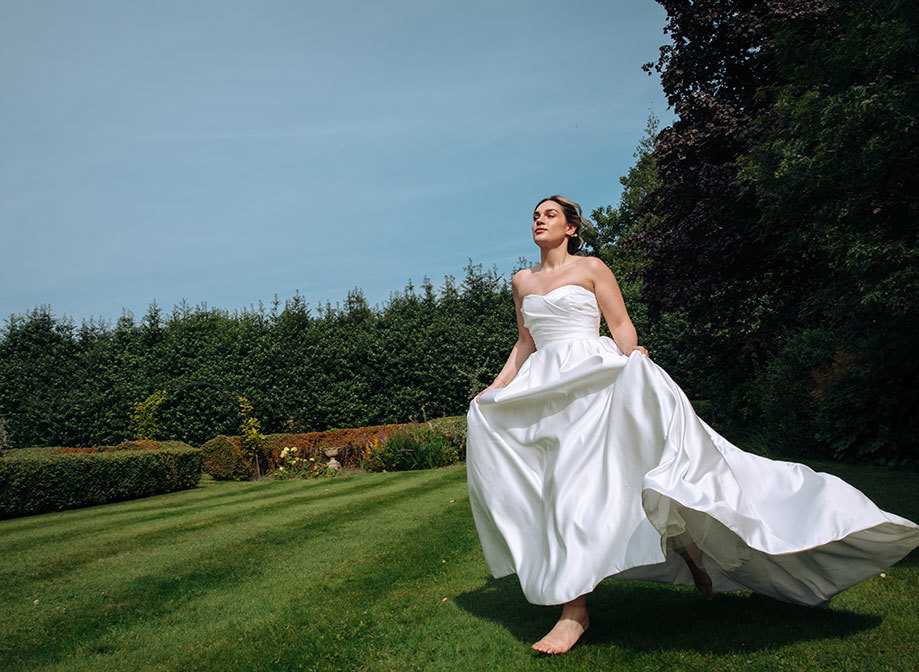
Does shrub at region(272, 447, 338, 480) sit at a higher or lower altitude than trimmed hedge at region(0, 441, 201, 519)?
lower

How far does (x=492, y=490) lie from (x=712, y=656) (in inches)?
48.6

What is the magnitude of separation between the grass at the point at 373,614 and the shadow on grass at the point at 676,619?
1 centimetres

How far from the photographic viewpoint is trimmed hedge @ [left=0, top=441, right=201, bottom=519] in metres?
11.0

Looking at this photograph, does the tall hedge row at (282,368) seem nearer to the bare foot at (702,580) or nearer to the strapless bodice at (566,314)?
the strapless bodice at (566,314)

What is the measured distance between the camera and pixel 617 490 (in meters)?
2.86

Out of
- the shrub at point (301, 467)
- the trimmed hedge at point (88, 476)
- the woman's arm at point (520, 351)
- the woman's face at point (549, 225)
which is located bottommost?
the shrub at point (301, 467)

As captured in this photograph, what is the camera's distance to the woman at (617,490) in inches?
102

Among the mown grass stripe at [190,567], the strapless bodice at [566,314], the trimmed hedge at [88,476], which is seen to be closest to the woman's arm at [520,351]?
the strapless bodice at [566,314]

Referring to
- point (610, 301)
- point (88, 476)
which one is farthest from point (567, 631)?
point (88, 476)

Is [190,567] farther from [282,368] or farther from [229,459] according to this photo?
[282,368]

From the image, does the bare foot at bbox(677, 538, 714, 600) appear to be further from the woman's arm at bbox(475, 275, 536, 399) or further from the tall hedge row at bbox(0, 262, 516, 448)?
the tall hedge row at bbox(0, 262, 516, 448)

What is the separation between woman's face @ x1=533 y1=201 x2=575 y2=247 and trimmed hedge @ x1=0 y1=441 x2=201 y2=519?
11.2 meters

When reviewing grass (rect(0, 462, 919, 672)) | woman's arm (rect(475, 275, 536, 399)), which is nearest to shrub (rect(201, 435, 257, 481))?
grass (rect(0, 462, 919, 672))

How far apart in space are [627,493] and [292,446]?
13845 millimetres
